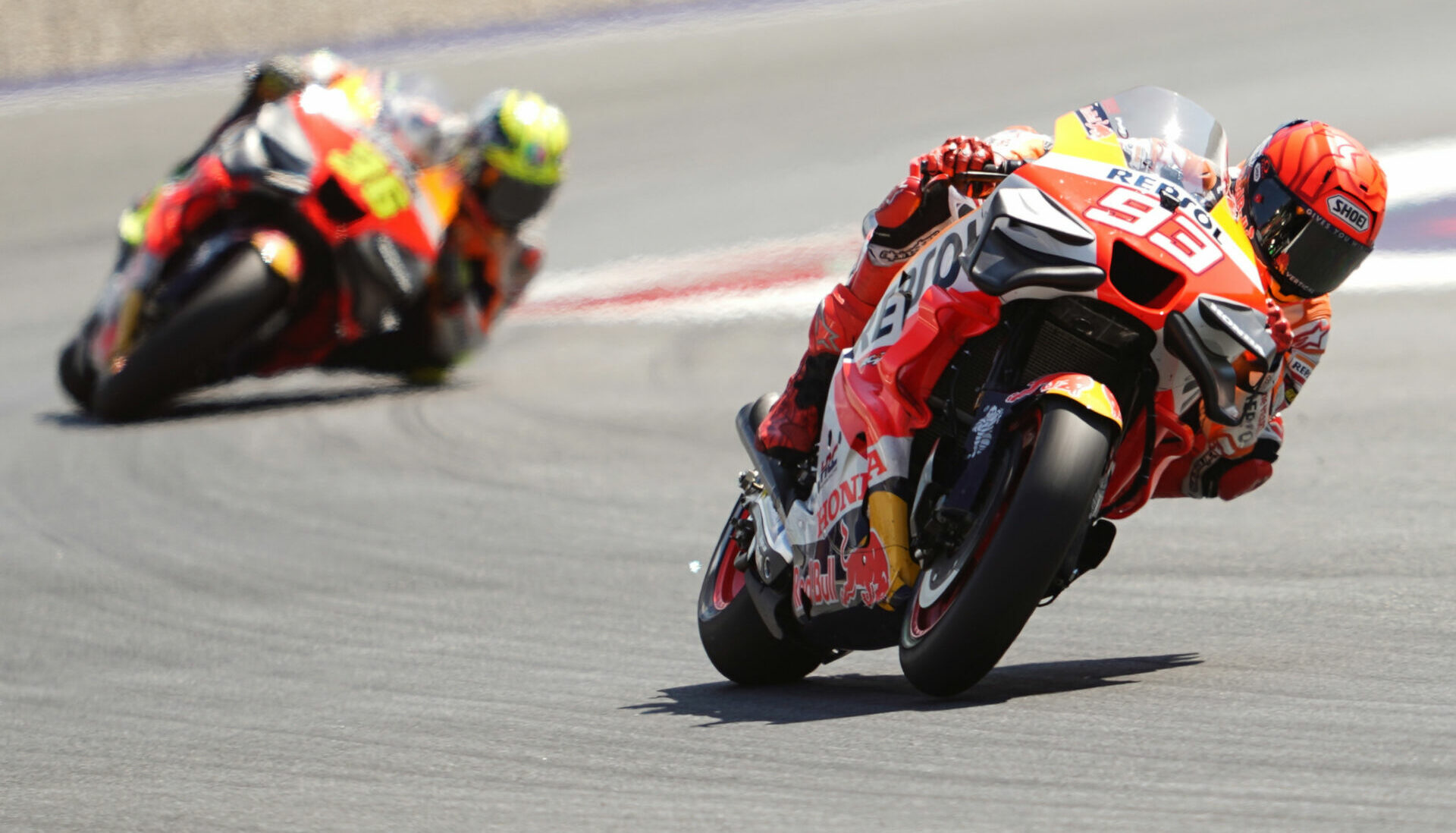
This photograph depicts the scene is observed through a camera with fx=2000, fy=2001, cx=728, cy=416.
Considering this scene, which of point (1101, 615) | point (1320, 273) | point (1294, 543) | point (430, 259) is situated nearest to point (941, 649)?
point (1320, 273)

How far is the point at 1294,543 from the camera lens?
21.7 ft

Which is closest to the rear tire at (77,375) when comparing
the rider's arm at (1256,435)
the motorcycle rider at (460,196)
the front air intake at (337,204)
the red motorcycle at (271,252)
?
the red motorcycle at (271,252)

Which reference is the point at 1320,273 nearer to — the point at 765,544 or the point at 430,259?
the point at 765,544

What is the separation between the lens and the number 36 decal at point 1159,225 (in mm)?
4129

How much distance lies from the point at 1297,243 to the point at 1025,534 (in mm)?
1015

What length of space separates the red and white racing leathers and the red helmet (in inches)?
2.6

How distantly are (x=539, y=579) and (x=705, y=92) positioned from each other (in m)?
10.1

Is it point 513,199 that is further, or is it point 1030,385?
point 513,199

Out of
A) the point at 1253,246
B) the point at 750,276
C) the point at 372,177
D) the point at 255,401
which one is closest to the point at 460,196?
the point at 372,177

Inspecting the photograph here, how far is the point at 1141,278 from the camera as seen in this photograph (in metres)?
4.16

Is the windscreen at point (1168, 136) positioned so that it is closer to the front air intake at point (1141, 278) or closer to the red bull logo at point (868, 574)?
the front air intake at point (1141, 278)

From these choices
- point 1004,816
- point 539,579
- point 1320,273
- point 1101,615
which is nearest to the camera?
point 1004,816

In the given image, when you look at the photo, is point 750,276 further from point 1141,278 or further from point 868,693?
point 1141,278

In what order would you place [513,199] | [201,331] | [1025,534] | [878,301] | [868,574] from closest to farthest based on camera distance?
[1025,534]
[868,574]
[878,301]
[201,331]
[513,199]
